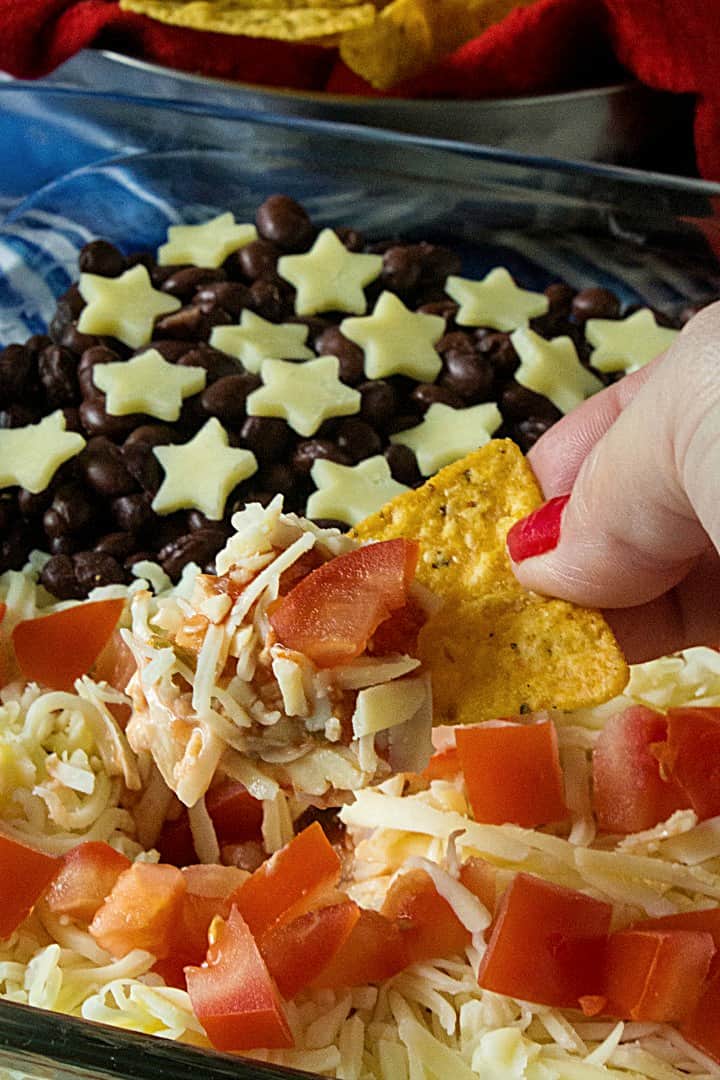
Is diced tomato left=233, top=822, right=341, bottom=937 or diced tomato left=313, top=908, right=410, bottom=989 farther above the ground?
diced tomato left=233, top=822, right=341, bottom=937

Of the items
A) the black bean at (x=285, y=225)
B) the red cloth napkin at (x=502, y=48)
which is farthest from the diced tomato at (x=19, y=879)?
the red cloth napkin at (x=502, y=48)

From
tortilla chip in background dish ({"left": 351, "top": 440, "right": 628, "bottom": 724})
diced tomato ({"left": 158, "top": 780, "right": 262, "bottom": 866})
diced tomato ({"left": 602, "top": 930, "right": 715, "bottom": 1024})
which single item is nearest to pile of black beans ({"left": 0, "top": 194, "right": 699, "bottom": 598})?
diced tomato ({"left": 158, "top": 780, "right": 262, "bottom": 866})

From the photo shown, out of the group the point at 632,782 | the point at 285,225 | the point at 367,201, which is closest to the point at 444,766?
the point at 632,782

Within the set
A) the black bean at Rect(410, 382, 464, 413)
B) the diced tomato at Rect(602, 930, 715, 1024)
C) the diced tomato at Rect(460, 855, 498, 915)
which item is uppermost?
the black bean at Rect(410, 382, 464, 413)

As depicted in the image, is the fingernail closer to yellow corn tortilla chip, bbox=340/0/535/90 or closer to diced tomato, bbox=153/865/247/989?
diced tomato, bbox=153/865/247/989

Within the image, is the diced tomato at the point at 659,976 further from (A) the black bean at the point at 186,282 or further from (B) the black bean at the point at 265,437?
(A) the black bean at the point at 186,282

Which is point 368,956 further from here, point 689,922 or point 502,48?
point 502,48
